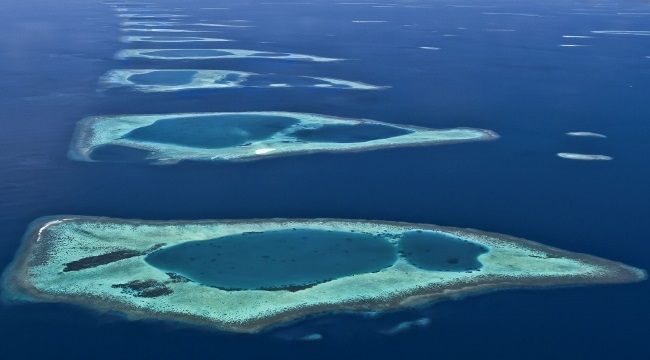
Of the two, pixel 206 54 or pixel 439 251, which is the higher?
pixel 206 54

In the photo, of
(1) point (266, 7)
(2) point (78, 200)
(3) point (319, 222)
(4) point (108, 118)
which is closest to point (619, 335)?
(3) point (319, 222)

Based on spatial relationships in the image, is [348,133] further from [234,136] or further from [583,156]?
[583,156]

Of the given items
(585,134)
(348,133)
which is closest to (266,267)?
(348,133)

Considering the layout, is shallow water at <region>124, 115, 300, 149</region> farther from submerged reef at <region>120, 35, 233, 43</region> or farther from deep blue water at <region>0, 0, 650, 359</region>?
submerged reef at <region>120, 35, 233, 43</region>

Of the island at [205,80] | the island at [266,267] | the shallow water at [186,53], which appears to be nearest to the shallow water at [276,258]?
the island at [266,267]

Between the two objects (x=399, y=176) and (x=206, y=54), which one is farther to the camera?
(x=206, y=54)
